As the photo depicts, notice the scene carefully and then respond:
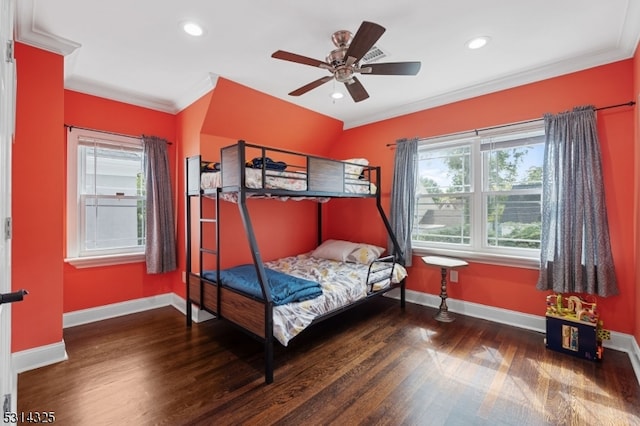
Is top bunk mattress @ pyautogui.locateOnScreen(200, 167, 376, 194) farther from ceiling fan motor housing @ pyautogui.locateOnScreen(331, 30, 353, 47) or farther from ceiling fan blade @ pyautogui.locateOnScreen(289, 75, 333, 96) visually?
ceiling fan motor housing @ pyautogui.locateOnScreen(331, 30, 353, 47)

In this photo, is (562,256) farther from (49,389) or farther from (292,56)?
(49,389)

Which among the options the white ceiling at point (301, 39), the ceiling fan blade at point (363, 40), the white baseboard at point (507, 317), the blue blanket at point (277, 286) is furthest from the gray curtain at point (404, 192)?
the ceiling fan blade at point (363, 40)

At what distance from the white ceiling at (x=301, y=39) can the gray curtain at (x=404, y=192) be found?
0.74 meters

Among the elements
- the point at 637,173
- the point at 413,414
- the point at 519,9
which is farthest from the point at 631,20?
the point at 413,414

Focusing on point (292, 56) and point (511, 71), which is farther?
point (511, 71)

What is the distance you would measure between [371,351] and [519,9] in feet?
9.21

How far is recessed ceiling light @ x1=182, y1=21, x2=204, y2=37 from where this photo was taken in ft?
7.02

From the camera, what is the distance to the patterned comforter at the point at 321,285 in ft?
7.46

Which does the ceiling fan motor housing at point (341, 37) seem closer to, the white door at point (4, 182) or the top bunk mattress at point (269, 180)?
the top bunk mattress at point (269, 180)

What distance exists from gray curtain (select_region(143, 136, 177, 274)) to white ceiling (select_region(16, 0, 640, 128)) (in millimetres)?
687

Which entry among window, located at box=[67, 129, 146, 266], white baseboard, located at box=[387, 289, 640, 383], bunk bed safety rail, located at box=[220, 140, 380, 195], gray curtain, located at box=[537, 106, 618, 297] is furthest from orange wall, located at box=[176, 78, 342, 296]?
gray curtain, located at box=[537, 106, 618, 297]

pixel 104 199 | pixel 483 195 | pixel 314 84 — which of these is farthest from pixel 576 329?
pixel 104 199

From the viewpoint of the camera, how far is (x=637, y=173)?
237 cm

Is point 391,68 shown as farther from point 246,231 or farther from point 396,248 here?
point 396,248
